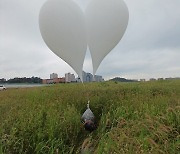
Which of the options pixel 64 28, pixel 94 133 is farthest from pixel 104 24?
pixel 94 133

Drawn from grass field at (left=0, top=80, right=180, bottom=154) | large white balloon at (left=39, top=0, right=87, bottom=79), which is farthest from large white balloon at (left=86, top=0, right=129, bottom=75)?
grass field at (left=0, top=80, right=180, bottom=154)

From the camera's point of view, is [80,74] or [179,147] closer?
[179,147]

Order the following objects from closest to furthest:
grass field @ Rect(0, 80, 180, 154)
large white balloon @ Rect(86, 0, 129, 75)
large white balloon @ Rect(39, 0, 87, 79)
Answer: grass field @ Rect(0, 80, 180, 154)
large white balloon @ Rect(39, 0, 87, 79)
large white balloon @ Rect(86, 0, 129, 75)

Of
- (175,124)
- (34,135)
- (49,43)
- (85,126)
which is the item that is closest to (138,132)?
(175,124)

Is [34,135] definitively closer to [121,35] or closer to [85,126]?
[85,126]

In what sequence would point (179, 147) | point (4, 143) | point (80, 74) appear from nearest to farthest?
1. point (179, 147)
2. point (4, 143)
3. point (80, 74)

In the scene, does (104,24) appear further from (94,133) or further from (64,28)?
(94,133)

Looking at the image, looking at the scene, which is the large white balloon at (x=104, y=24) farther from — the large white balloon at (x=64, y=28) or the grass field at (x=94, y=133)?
the grass field at (x=94, y=133)

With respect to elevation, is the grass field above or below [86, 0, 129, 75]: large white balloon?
below

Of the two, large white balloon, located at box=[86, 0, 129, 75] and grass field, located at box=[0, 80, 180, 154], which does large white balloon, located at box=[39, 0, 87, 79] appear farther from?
grass field, located at box=[0, 80, 180, 154]
